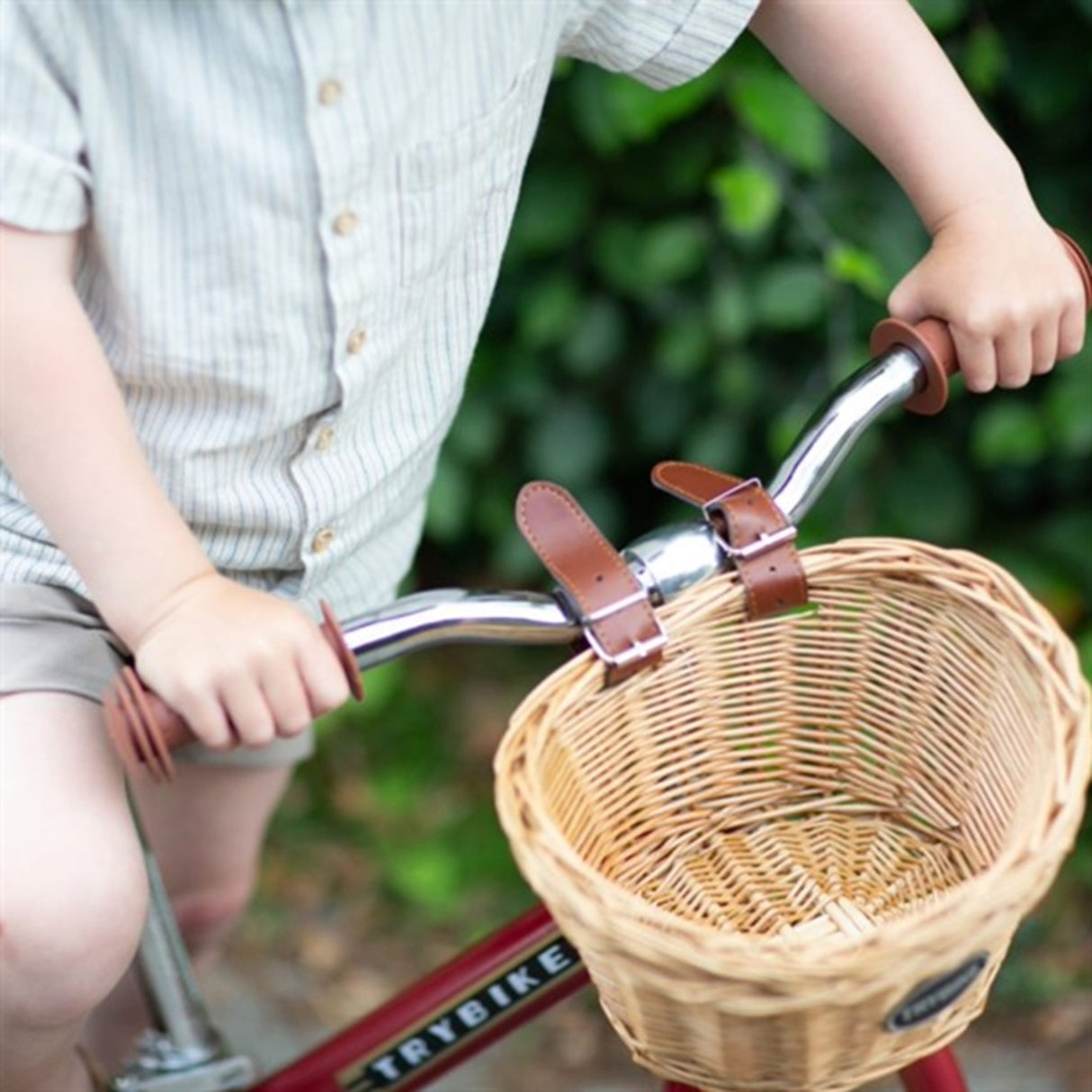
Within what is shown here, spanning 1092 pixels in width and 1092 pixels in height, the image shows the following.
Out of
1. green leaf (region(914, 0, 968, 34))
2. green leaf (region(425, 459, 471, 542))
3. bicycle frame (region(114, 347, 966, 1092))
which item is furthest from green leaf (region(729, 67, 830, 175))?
bicycle frame (region(114, 347, 966, 1092))

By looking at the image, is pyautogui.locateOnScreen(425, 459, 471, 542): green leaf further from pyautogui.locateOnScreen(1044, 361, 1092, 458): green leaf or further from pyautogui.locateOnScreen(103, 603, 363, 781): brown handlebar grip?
pyautogui.locateOnScreen(103, 603, 363, 781): brown handlebar grip

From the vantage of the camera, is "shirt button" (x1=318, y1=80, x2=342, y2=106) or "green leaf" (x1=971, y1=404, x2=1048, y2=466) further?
"green leaf" (x1=971, y1=404, x2=1048, y2=466)

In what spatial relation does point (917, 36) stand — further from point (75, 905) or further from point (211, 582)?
point (75, 905)

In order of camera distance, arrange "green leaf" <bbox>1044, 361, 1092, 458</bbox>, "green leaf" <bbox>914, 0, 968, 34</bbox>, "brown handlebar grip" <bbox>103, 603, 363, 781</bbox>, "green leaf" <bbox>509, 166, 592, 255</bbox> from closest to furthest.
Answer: "brown handlebar grip" <bbox>103, 603, 363, 781</bbox> → "green leaf" <bbox>914, 0, 968, 34</bbox> → "green leaf" <bbox>1044, 361, 1092, 458</bbox> → "green leaf" <bbox>509, 166, 592, 255</bbox>

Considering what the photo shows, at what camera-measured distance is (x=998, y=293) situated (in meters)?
0.99

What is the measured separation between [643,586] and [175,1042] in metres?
0.47

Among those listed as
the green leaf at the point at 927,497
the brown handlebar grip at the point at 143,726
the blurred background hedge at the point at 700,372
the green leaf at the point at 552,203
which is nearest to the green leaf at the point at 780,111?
the blurred background hedge at the point at 700,372

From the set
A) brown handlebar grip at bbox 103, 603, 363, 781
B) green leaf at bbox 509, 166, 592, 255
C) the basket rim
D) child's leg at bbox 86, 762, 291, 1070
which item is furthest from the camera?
green leaf at bbox 509, 166, 592, 255

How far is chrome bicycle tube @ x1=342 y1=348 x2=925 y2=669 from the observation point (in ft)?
2.93

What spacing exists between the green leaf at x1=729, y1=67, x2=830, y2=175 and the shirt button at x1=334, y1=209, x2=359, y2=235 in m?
0.74

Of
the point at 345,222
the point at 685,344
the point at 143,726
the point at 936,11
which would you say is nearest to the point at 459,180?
the point at 345,222

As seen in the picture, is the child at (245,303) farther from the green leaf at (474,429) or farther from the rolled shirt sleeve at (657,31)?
the green leaf at (474,429)

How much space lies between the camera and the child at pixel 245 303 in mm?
864

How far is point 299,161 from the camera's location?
3.04 ft
